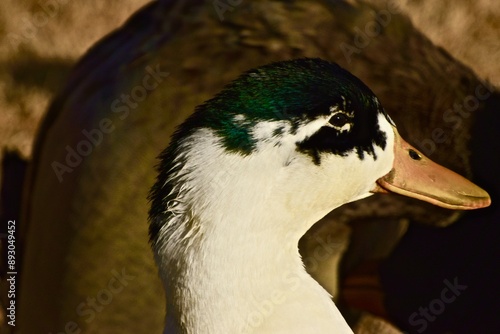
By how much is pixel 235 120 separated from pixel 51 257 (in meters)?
1.12

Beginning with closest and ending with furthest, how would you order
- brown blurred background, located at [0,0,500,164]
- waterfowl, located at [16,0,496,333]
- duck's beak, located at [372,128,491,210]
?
duck's beak, located at [372,128,491,210] → waterfowl, located at [16,0,496,333] → brown blurred background, located at [0,0,500,164]

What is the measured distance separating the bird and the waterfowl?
2.40 ft

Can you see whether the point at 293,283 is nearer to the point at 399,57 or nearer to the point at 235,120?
the point at 235,120

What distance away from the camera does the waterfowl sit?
2.14m

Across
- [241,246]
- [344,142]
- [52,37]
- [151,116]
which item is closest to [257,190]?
[241,246]

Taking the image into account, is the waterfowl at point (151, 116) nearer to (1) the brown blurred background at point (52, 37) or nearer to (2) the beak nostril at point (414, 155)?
(1) the brown blurred background at point (52, 37)

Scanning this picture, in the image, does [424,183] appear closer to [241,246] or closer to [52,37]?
[241,246]

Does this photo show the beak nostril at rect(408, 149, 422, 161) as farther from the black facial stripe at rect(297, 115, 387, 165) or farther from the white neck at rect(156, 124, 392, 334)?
the white neck at rect(156, 124, 392, 334)

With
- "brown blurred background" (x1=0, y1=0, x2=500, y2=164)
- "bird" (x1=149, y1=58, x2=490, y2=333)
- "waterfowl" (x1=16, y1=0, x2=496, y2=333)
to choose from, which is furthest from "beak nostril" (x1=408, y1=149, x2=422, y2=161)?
"brown blurred background" (x1=0, y1=0, x2=500, y2=164)

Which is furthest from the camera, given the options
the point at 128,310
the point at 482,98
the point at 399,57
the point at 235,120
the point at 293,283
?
the point at 482,98

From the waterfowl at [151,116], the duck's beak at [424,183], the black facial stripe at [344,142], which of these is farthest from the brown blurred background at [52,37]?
the black facial stripe at [344,142]

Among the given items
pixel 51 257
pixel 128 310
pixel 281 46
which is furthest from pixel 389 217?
pixel 51 257

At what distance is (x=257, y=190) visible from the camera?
134 cm

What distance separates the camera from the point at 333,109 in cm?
140
